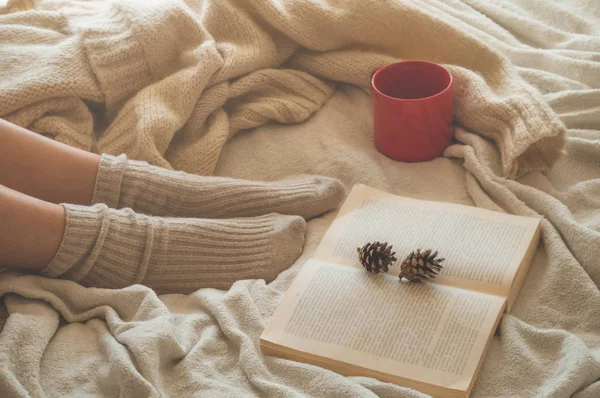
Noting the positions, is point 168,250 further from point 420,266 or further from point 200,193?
point 420,266

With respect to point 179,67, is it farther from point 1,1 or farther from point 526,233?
point 526,233

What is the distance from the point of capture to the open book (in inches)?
34.5

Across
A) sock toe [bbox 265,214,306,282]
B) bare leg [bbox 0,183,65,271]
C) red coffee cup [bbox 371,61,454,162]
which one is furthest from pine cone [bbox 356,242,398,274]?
bare leg [bbox 0,183,65,271]

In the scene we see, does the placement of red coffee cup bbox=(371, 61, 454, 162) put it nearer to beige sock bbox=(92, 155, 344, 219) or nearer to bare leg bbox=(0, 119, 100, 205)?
beige sock bbox=(92, 155, 344, 219)

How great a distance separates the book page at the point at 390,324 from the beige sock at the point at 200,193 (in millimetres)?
165

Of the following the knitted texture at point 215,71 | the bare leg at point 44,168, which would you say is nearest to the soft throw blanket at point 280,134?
the knitted texture at point 215,71

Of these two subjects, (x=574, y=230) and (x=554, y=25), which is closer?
(x=574, y=230)

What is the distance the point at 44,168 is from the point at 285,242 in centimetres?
33

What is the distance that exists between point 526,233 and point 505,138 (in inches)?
7.4

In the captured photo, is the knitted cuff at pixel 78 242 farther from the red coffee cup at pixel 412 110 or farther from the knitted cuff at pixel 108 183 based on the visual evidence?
the red coffee cup at pixel 412 110

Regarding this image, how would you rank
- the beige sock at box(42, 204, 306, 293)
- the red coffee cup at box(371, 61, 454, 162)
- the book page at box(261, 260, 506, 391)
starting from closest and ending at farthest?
the book page at box(261, 260, 506, 391)
the beige sock at box(42, 204, 306, 293)
the red coffee cup at box(371, 61, 454, 162)

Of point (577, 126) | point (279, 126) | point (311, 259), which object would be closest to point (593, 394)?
point (311, 259)

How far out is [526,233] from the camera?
39.6 inches

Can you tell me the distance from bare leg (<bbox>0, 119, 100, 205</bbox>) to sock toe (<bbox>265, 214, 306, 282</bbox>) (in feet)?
0.82
